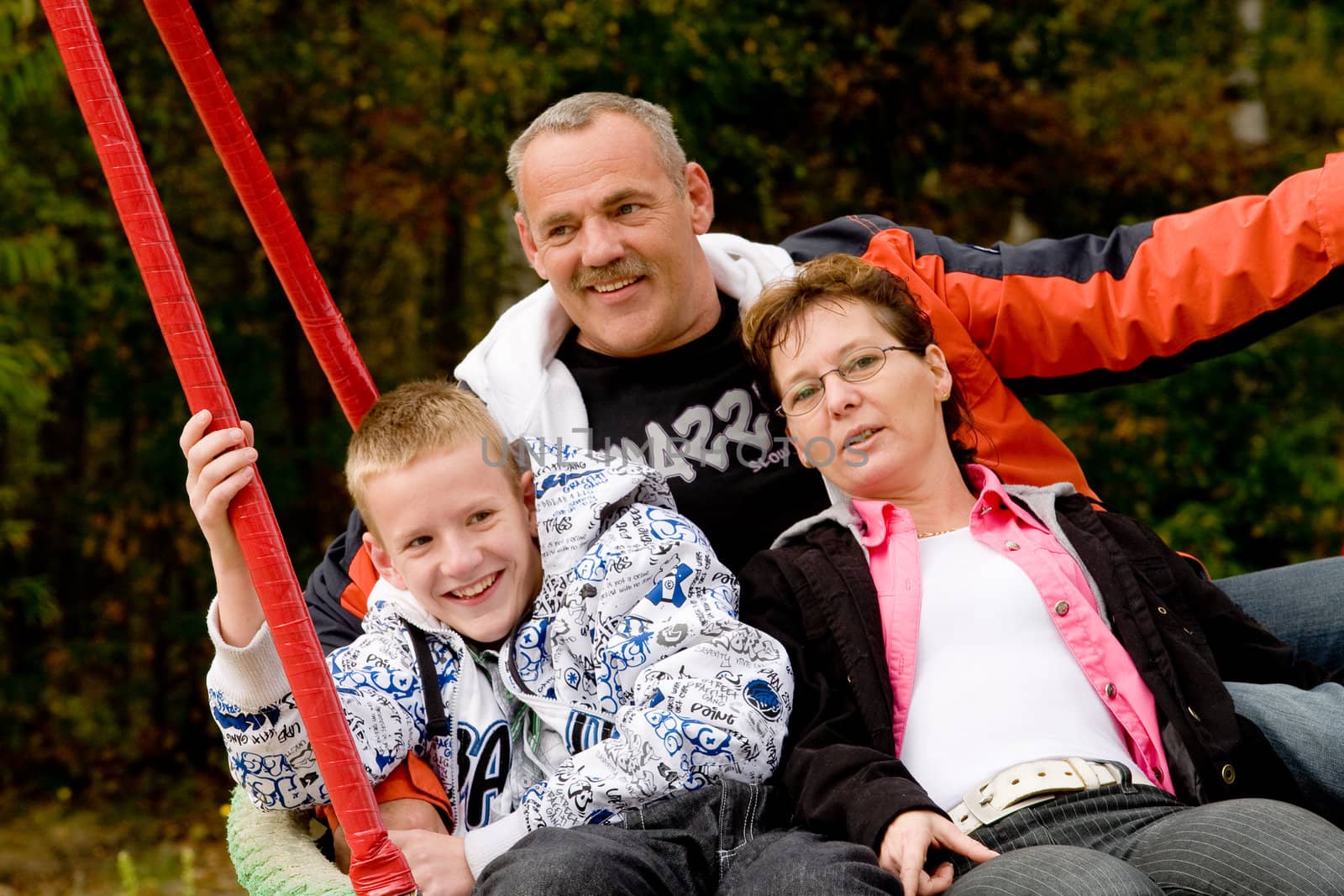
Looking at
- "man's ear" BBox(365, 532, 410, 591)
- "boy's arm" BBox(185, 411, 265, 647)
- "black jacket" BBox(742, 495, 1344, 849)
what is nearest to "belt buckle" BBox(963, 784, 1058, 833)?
"black jacket" BBox(742, 495, 1344, 849)

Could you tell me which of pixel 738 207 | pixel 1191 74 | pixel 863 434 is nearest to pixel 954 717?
pixel 863 434

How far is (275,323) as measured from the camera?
599cm

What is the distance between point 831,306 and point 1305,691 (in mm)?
918

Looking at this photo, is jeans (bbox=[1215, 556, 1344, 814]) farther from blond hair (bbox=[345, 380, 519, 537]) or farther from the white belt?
blond hair (bbox=[345, 380, 519, 537])

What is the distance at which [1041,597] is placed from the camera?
2023 millimetres

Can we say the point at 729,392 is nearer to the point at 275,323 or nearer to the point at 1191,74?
A: the point at 275,323

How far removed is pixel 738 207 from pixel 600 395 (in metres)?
2.87

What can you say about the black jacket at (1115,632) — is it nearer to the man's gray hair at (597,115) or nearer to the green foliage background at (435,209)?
the man's gray hair at (597,115)

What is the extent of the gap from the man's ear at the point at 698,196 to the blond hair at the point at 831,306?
0.41 metres

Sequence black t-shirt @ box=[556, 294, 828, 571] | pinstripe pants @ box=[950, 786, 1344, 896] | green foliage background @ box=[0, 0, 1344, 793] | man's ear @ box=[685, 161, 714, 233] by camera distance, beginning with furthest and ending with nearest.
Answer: green foliage background @ box=[0, 0, 1344, 793] → man's ear @ box=[685, 161, 714, 233] → black t-shirt @ box=[556, 294, 828, 571] → pinstripe pants @ box=[950, 786, 1344, 896]

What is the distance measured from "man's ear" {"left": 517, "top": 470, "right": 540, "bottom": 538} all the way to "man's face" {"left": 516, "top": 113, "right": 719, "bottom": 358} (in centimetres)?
43

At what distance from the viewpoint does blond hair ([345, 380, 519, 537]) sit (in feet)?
6.66

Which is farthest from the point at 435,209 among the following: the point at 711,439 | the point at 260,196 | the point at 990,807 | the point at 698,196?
the point at 990,807

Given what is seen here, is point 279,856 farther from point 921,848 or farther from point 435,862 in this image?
point 921,848
